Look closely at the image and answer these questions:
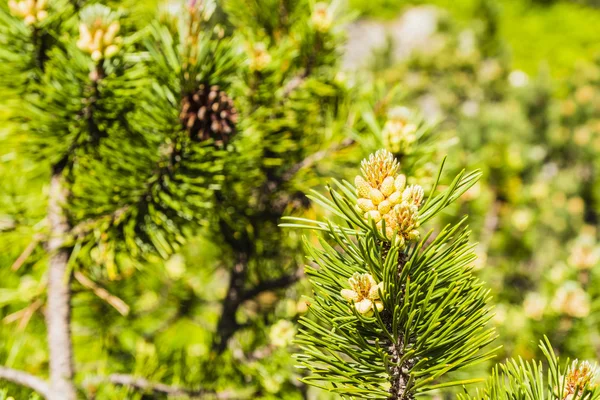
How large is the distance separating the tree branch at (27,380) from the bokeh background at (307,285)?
18 millimetres

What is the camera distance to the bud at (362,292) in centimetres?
33

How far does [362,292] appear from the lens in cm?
34

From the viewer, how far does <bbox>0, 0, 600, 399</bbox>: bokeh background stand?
25.2 inches

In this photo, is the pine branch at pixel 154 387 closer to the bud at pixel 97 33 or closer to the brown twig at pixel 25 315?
the brown twig at pixel 25 315

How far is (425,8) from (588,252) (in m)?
8.12

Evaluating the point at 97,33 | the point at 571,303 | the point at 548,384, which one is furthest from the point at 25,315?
the point at 571,303

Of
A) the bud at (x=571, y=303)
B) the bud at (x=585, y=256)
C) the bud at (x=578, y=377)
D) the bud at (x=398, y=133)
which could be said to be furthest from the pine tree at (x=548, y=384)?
the bud at (x=585, y=256)

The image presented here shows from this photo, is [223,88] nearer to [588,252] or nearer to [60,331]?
[60,331]

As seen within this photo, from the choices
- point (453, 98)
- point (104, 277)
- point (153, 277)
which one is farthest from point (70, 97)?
point (453, 98)

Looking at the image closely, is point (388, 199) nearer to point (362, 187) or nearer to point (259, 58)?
point (362, 187)

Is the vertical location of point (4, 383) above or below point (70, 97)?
below

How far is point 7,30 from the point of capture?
51 cm

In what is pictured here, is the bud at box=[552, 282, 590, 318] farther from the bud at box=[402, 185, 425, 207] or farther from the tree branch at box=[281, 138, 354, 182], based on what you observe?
the bud at box=[402, 185, 425, 207]

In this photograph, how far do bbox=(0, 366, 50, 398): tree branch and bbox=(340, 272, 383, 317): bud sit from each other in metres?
0.40
